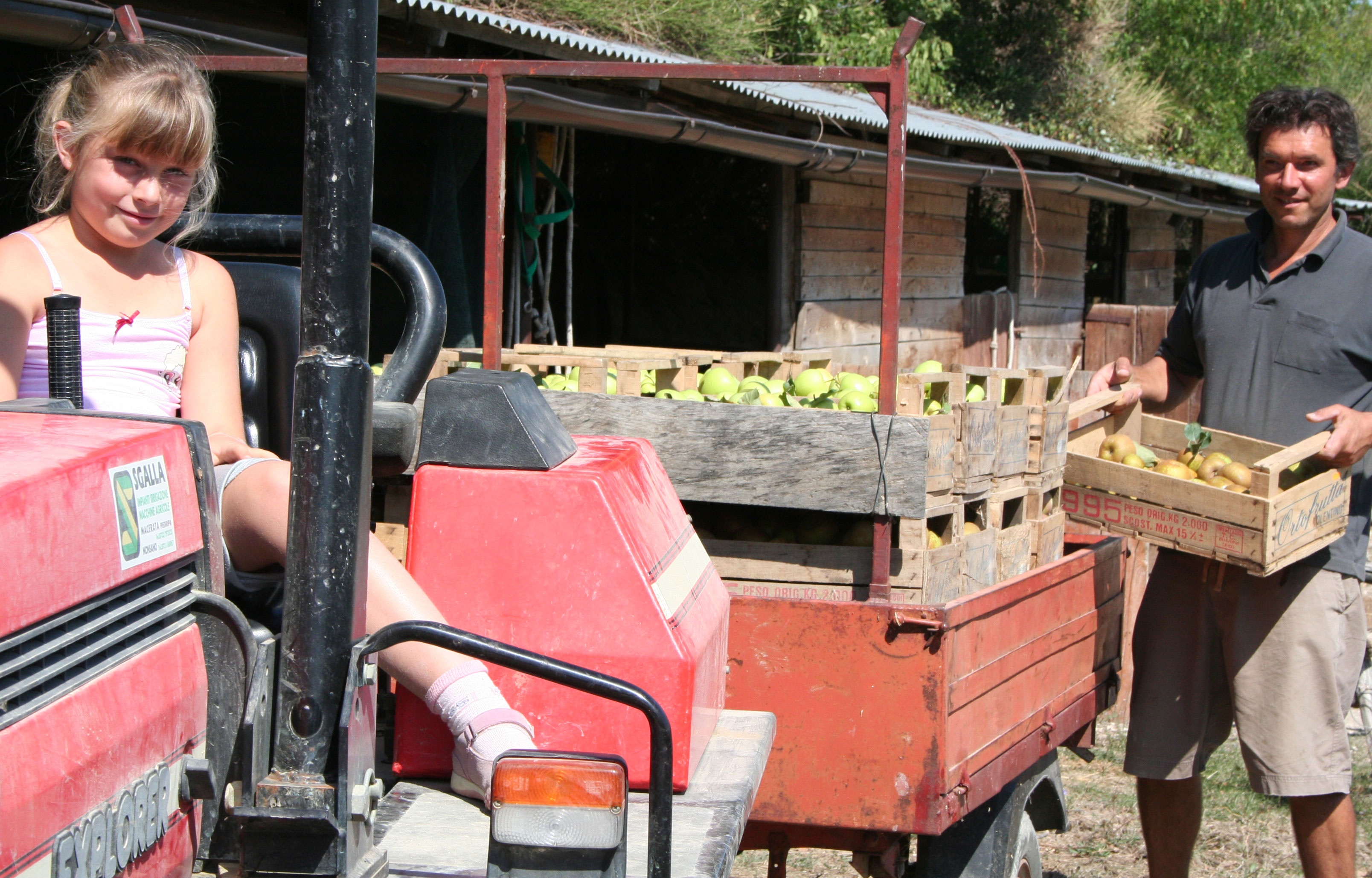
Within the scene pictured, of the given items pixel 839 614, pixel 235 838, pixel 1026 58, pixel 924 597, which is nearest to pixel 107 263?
pixel 235 838

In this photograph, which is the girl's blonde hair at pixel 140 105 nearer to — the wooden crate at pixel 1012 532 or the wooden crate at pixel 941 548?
the wooden crate at pixel 941 548

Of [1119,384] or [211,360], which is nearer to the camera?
[211,360]

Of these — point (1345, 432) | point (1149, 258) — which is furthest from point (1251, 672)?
point (1149, 258)

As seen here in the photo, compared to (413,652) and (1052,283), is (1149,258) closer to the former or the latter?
(1052,283)

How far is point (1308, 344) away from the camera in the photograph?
122 inches

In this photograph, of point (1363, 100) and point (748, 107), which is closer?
point (748, 107)

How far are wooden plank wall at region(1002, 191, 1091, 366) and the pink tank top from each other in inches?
411

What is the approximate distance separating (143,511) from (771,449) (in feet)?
6.35

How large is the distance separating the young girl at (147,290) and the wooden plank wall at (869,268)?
6.66 m

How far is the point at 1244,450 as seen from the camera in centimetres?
326

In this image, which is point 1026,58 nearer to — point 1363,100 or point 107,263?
point 1363,100

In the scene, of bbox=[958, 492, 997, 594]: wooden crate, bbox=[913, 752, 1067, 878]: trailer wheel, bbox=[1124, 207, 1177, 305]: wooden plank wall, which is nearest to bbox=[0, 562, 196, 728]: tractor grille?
bbox=[913, 752, 1067, 878]: trailer wheel

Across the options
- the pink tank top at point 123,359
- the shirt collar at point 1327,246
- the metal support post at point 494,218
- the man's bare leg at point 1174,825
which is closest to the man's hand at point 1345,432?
the shirt collar at point 1327,246

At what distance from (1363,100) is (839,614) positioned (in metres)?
27.1
